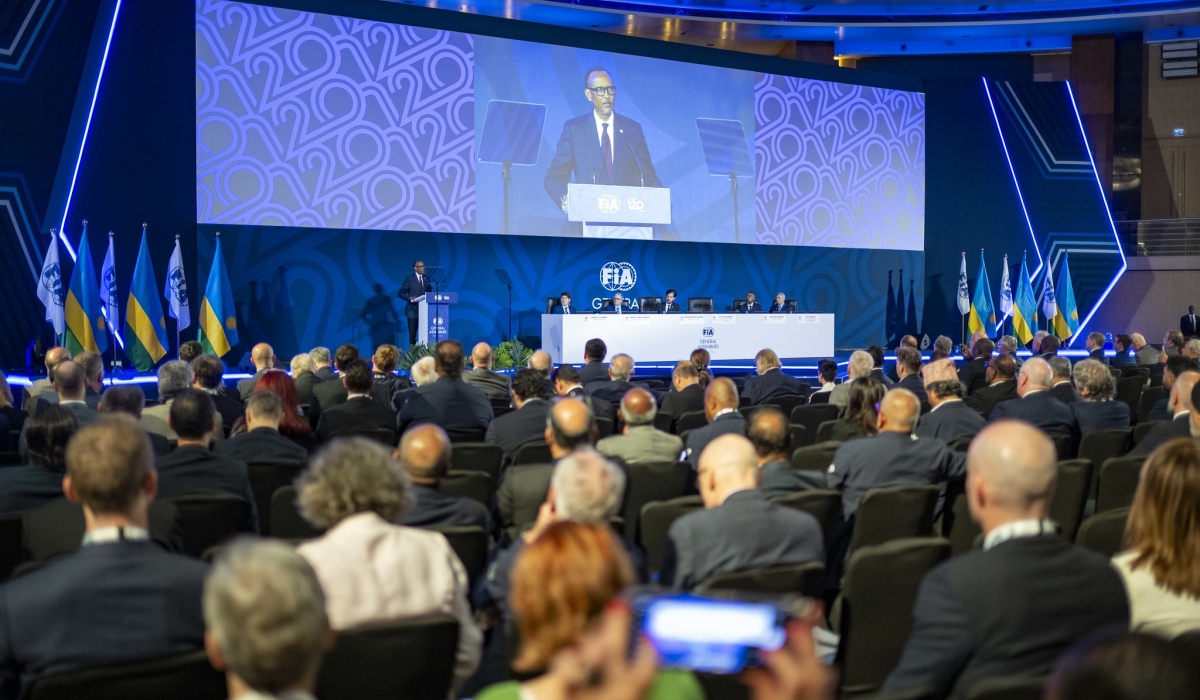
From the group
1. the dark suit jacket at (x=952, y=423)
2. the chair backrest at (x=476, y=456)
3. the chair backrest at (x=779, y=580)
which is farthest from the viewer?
the dark suit jacket at (x=952, y=423)

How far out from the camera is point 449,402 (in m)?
6.05

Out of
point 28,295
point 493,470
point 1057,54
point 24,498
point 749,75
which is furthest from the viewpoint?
point 1057,54

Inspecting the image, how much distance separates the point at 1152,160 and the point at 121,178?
65.0 feet

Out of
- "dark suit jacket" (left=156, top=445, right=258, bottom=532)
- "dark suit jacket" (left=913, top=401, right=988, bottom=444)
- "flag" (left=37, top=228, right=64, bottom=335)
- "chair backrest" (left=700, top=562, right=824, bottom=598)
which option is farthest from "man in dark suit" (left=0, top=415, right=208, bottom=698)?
"flag" (left=37, top=228, right=64, bottom=335)

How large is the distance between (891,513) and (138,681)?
2.65 m

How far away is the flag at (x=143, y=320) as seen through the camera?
10.9 m

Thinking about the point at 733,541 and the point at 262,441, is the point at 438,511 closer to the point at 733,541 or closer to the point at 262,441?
the point at 733,541

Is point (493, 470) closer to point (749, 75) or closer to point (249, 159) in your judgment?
point (249, 159)

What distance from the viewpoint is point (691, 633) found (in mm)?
949

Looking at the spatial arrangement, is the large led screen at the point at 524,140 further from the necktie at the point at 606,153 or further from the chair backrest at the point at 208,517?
the chair backrest at the point at 208,517

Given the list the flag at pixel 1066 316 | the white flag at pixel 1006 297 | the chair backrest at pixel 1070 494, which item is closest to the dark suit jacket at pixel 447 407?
the chair backrest at pixel 1070 494

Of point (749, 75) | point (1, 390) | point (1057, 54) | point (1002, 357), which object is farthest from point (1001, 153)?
point (1, 390)

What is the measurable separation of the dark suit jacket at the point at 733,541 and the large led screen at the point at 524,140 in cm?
1090

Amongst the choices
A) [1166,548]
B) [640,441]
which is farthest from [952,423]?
[1166,548]
